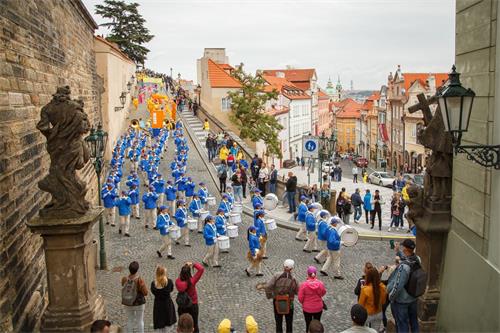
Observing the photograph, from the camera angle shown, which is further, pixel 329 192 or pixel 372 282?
pixel 329 192

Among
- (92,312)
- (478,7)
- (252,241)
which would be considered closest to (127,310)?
(92,312)

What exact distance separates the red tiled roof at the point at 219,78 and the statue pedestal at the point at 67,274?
39.2 metres

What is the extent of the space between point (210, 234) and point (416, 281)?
258 inches

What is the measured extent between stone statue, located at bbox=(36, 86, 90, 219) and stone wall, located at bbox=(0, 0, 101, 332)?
61 cm

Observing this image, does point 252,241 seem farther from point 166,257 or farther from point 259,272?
point 166,257

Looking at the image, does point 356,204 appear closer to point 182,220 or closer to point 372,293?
point 182,220

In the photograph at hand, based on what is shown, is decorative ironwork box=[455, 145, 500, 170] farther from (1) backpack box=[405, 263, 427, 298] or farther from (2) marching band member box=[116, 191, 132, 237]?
(2) marching band member box=[116, 191, 132, 237]

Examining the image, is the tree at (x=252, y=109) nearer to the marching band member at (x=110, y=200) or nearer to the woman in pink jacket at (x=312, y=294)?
the marching band member at (x=110, y=200)

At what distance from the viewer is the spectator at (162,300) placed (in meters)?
Answer: 8.16

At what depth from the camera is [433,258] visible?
8477 millimetres

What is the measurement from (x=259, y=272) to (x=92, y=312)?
202 inches

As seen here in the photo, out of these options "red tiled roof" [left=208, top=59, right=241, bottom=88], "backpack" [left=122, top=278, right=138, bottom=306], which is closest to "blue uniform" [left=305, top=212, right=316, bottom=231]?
"backpack" [left=122, top=278, right=138, bottom=306]

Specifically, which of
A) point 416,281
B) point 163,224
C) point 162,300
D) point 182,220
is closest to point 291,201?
point 182,220

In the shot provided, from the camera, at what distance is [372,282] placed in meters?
7.74
